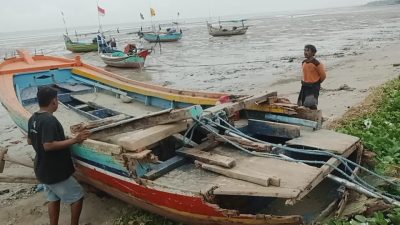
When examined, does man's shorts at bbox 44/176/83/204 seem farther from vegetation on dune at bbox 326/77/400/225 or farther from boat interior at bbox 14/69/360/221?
vegetation on dune at bbox 326/77/400/225

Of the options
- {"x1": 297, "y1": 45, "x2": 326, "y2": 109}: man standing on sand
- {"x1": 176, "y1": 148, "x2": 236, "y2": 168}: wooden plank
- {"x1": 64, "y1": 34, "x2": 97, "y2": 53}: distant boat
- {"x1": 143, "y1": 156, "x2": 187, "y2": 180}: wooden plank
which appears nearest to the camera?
{"x1": 176, "y1": 148, "x2": 236, "y2": 168}: wooden plank

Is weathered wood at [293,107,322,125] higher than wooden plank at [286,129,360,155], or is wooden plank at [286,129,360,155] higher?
weathered wood at [293,107,322,125]

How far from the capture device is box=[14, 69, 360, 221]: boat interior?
131 inches

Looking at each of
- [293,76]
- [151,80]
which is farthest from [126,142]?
[151,80]

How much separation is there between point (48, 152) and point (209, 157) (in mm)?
1640

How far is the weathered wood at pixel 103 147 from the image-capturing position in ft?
13.1

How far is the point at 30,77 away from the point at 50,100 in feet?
15.5

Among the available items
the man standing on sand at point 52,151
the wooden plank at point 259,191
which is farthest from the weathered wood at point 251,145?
the man standing on sand at point 52,151

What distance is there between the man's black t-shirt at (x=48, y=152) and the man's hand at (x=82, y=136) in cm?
16

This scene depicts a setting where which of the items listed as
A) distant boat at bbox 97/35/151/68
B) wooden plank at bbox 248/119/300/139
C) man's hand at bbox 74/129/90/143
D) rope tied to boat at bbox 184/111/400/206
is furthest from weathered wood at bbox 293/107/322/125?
distant boat at bbox 97/35/151/68

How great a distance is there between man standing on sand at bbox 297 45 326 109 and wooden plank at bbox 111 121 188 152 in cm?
264

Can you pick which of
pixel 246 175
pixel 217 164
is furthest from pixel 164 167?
pixel 246 175

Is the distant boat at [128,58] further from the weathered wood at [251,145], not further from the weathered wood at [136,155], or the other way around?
the weathered wood at [136,155]

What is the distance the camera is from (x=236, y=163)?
12.5 feet
